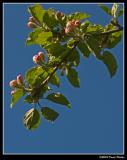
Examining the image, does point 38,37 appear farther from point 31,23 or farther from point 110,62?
point 110,62

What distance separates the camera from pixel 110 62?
7.16ft

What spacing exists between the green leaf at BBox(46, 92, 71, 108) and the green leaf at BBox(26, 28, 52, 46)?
1.13 feet

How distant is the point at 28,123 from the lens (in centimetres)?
229

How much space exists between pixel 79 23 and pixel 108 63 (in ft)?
0.94

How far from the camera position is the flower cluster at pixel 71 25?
206 cm

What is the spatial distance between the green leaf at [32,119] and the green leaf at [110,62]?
1.73 ft

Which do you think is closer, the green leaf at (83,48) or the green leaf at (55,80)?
the green leaf at (83,48)

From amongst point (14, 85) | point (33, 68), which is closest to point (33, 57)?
point (33, 68)

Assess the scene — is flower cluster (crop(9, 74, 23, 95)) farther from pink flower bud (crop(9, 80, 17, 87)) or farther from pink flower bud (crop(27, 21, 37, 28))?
pink flower bud (crop(27, 21, 37, 28))

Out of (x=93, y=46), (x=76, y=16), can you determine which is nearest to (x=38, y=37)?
(x=76, y=16)

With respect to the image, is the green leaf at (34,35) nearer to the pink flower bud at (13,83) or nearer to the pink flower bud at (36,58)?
the pink flower bud at (36,58)

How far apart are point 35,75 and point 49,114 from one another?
0.26 meters

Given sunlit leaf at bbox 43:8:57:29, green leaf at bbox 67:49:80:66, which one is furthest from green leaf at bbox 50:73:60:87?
sunlit leaf at bbox 43:8:57:29

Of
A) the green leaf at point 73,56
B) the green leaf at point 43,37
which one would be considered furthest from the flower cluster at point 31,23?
the green leaf at point 73,56
